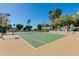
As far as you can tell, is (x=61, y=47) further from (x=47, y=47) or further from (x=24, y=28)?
(x=24, y=28)

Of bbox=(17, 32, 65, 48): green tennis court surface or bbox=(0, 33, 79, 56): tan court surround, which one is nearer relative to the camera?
bbox=(0, 33, 79, 56): tan court surround

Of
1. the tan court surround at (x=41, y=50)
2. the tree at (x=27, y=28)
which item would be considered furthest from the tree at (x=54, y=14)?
the tan court surround at (x=41, y=50)

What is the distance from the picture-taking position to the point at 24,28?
32.8 feet

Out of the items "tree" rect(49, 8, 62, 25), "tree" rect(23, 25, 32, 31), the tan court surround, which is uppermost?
"tree" rect(49, 8, 62, 25)

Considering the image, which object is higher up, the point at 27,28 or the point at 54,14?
the point at 54,14

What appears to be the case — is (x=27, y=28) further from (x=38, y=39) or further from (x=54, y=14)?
(x=38, y=39)

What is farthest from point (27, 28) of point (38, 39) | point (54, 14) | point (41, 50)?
point (38, 39)

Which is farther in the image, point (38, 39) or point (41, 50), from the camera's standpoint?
point (38, 39)

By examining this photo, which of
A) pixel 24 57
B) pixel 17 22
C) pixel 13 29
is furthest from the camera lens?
pixel 13 29

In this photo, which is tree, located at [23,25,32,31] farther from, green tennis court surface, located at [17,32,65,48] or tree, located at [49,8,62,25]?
tree, located at [49,8,62,25]

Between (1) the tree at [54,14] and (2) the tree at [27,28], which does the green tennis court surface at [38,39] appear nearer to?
(2) the tree at [27,28]

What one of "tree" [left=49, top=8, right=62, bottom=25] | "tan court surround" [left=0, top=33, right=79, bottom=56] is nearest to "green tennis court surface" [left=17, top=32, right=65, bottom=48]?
"tan court surround" [left=0, top=33, right=79, bottom=56]

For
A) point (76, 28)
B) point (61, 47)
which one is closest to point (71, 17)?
point (76, 28)
